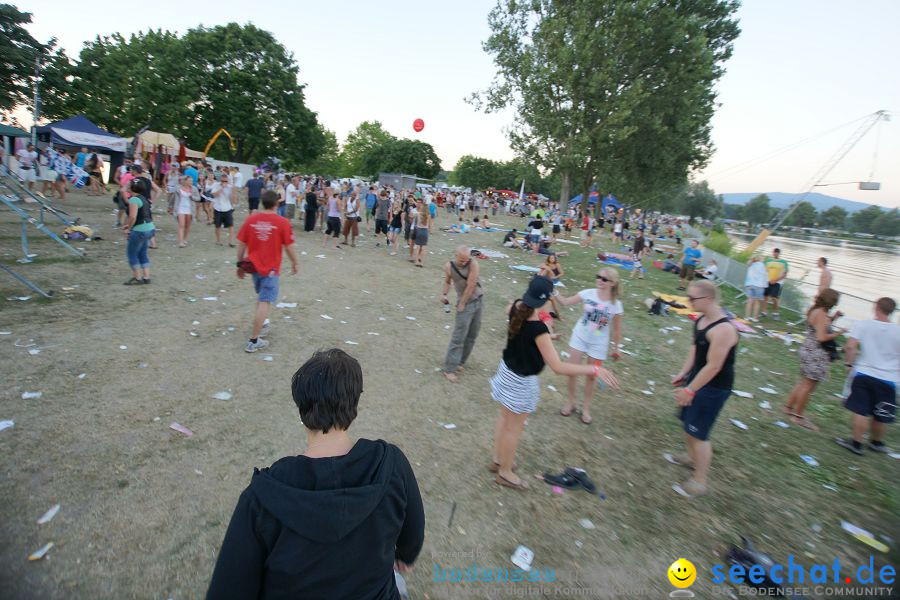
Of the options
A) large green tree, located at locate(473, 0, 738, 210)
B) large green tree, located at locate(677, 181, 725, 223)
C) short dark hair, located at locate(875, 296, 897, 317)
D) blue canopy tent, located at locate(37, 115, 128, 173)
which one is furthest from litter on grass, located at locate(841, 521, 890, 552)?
large green tree, located at locate(677, 181, 725, 223)

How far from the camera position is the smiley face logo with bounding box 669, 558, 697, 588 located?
3007mm

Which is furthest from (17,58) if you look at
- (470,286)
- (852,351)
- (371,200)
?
(852,351)

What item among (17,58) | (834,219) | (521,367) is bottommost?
(521,367)

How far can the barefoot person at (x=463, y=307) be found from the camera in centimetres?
562

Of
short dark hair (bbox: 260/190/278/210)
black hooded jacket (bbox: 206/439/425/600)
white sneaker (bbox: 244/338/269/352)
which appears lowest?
white sneaker (bbox: 244/338/269/352)

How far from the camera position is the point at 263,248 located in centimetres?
534

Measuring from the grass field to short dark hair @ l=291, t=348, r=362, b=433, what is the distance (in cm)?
189

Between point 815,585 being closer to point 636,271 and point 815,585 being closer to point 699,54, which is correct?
point 636,271

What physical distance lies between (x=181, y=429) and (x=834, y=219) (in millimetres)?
140679

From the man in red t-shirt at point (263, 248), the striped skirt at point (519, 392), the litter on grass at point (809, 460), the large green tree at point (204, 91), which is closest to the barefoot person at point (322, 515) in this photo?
the striped skirt at point (519, 392)

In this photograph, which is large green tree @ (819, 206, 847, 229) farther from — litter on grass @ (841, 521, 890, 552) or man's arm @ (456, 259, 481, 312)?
man's arm @ (456, 259, 481, 312)

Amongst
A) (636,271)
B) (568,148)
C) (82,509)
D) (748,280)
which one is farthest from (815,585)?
(568,148)

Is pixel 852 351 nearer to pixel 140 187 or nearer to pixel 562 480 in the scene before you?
pixel 562 480

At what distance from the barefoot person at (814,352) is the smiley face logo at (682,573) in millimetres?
3903
